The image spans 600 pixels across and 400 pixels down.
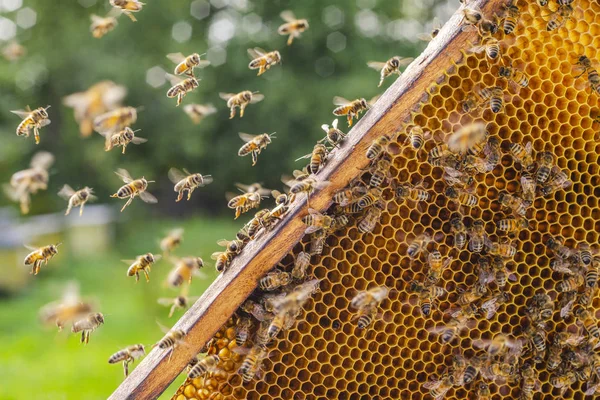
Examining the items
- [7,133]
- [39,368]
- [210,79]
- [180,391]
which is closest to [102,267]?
[7,133]

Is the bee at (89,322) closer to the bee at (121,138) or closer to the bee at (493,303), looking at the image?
the bee at (121,138)

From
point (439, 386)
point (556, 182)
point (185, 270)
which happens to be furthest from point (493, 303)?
point (185, 270)

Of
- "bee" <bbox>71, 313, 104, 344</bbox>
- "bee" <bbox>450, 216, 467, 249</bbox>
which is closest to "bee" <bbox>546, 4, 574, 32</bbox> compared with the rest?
"bee" <bbox>450, 216, 467, 249</bbox>

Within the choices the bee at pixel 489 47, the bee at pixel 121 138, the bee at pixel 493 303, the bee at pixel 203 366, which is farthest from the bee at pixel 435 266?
the bee at pixel 121 138

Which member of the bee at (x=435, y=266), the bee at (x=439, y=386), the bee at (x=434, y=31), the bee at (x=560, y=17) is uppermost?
the bee at (x=434, y=31)

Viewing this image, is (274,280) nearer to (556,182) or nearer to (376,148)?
(376,148)

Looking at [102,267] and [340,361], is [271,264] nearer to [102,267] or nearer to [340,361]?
[340,361]
